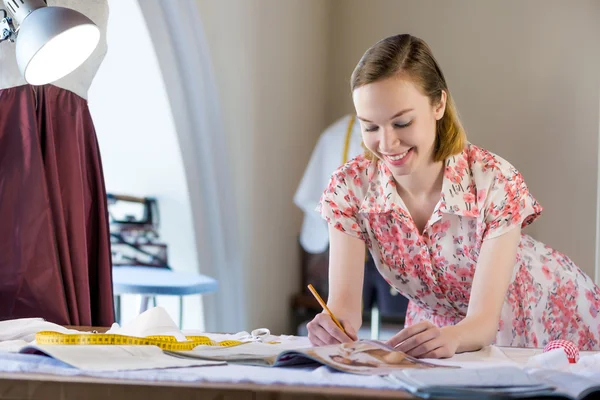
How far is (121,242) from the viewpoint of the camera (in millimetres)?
3348

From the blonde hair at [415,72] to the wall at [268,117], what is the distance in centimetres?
167

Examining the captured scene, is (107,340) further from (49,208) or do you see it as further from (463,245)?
(463,245)

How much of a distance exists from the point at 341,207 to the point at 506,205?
1.20 feet

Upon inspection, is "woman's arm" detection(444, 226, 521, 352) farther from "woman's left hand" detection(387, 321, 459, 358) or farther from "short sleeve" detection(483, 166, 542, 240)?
"woman's left hand" detection(387, 321, 459, 358)

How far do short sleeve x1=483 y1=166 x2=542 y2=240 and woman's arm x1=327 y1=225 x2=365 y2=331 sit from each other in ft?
0.94

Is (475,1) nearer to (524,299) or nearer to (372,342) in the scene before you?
(524,299)

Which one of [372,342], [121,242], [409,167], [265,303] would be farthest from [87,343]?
[265,303]

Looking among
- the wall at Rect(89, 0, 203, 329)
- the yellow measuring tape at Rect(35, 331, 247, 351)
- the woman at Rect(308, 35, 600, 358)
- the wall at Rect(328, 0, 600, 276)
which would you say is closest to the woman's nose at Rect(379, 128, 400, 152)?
the woman at Rect(308, 35, 600, 358)

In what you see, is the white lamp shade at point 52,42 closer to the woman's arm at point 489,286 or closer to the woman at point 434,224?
the woman at point 434,224

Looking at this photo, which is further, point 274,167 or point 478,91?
point 478,91

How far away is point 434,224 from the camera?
5.94 feet

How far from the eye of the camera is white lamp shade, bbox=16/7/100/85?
1498mm

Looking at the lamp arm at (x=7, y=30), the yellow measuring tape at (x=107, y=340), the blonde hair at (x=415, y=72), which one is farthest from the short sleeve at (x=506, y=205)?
the lamp arm at (x=7, y=30)

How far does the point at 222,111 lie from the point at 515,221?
79.9 inches
